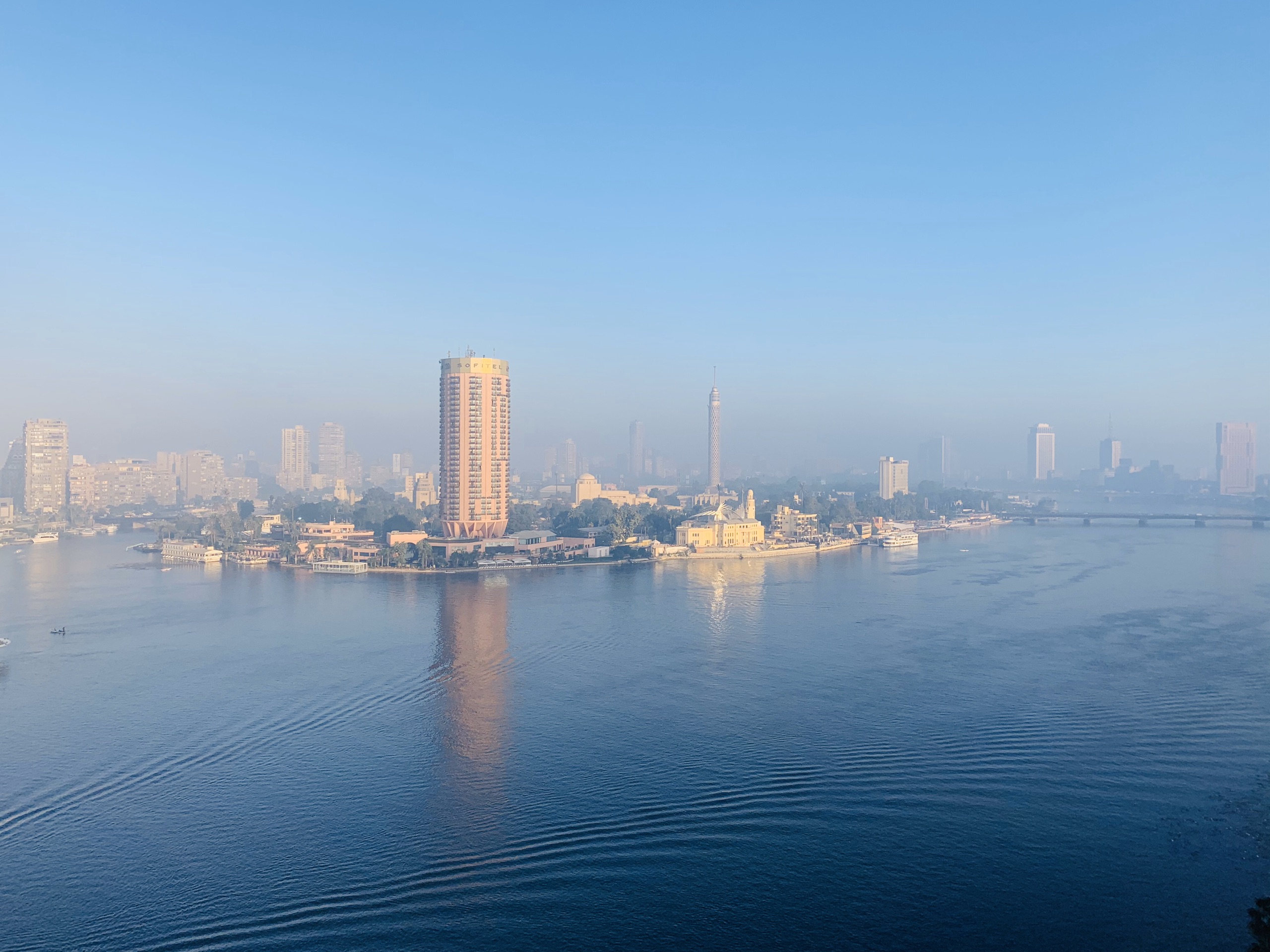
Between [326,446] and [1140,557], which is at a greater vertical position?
[326,446]

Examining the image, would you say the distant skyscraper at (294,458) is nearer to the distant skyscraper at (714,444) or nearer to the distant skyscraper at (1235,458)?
the distant skyscraper at (714,444)

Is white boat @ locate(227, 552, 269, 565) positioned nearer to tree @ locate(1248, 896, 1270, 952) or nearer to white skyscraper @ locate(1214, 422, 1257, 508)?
tree @ locate(1248, 896, 1270, 952)

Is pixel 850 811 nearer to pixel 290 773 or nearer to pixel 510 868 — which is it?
pixel 510 868

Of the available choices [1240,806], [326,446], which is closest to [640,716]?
[1240,806]

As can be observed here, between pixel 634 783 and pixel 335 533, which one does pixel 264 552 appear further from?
pixel 634 783

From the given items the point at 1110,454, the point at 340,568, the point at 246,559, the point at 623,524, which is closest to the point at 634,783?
the point at 340,568

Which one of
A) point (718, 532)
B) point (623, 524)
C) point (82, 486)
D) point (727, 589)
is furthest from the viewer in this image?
point (82, 486)
